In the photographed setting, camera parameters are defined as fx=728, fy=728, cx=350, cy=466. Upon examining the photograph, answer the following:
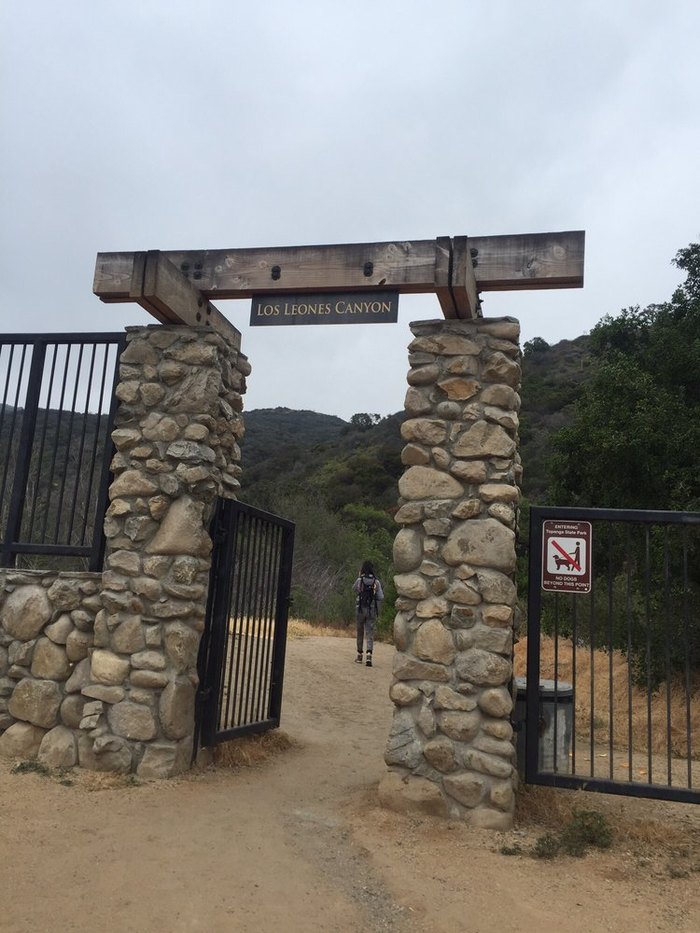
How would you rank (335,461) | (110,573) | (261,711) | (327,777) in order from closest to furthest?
(110,573)
(327,777)
(261,711)
(335,461)

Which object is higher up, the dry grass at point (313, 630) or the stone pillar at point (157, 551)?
the stone pillar at point (157, 551)

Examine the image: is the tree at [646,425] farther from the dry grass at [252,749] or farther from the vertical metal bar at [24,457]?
the vertical metal bar at [24,457]

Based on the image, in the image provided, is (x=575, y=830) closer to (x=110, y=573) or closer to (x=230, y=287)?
(x=110, y=573)

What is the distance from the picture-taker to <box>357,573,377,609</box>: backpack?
12.5 m

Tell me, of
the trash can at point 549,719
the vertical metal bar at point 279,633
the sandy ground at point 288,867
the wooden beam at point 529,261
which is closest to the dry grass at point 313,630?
the vertical metal bar at point 279,633

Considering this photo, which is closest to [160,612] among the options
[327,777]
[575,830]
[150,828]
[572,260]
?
[150,828]

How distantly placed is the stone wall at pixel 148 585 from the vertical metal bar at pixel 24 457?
1.48 ft

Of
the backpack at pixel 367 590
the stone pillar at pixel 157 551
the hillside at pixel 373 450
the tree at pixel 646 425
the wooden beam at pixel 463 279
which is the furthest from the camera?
the hillside at pixel 373 450

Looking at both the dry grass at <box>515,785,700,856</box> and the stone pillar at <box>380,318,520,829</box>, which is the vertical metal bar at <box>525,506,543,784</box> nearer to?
the stone pillar at <box>380,318,520,829</box>

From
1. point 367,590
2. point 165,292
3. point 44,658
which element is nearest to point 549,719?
point 44,658

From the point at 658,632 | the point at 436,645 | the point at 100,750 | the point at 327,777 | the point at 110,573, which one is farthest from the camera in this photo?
the point at 658,632

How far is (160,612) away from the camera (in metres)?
5.41

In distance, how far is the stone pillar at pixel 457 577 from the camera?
184 inches

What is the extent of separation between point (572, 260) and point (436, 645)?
2.88 metres
